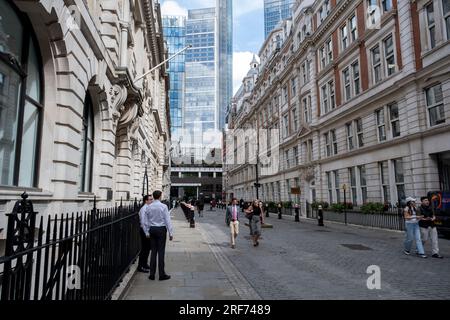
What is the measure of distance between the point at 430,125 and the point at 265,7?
12006 cm

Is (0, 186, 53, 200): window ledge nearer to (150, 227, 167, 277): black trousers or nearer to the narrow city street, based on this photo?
(150, 227, 167, 277): black trousers

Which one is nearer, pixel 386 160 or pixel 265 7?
pixel 386 160

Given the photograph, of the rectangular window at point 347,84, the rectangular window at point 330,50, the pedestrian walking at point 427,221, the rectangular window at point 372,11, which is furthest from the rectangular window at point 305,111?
the pedestrian walking at point 427,221

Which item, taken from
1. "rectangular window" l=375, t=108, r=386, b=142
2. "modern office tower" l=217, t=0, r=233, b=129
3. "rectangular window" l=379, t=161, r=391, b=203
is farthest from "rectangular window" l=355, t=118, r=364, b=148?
"modern office tower" l=217, t=0, r=233, b=129

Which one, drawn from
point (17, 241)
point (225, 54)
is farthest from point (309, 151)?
point (225, 54)

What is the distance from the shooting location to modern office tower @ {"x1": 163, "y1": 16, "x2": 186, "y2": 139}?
73062 millimetres

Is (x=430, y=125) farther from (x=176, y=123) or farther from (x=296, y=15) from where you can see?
(x=176, y=123)

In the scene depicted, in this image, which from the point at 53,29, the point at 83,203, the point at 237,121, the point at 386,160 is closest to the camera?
the point at 53,29

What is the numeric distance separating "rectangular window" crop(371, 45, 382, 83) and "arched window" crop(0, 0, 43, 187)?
21559mm

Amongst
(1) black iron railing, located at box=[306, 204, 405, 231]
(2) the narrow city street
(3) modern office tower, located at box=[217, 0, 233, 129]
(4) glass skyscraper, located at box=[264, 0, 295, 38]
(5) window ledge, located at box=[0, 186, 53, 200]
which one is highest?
(4) glass skyscraper, located at box=[264, 0, 295, 38]

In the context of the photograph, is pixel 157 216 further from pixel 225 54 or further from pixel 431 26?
pixel 225 54
